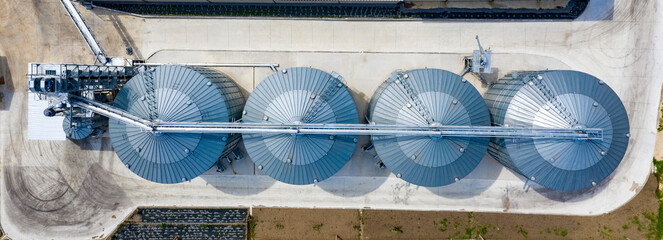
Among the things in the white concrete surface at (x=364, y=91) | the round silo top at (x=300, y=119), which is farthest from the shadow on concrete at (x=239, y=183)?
the round silo top at (x=300, y=119)

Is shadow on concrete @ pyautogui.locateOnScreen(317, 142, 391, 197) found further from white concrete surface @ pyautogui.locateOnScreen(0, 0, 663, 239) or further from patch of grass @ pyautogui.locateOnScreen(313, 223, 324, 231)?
patch of grass @ pyautogui.locateOnScreen(313, 223, 324, 231)

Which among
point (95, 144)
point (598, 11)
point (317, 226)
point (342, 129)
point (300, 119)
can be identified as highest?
point (598, 11)

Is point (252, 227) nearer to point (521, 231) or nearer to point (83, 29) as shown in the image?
point (83, 29)

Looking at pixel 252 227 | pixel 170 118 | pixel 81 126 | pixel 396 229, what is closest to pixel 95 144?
Answer: pixel 81 126

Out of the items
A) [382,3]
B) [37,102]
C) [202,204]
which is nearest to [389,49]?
[382,3]

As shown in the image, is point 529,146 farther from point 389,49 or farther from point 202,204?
point 202,204

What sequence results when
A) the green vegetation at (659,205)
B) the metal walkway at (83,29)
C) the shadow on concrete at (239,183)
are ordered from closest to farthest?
the metal walkway at (83,29), the green vegetation at (659,205), the shadow on concrete at (239,183)

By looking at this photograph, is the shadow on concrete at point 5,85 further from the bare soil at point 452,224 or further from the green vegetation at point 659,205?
the green vegetation at point 659,205
